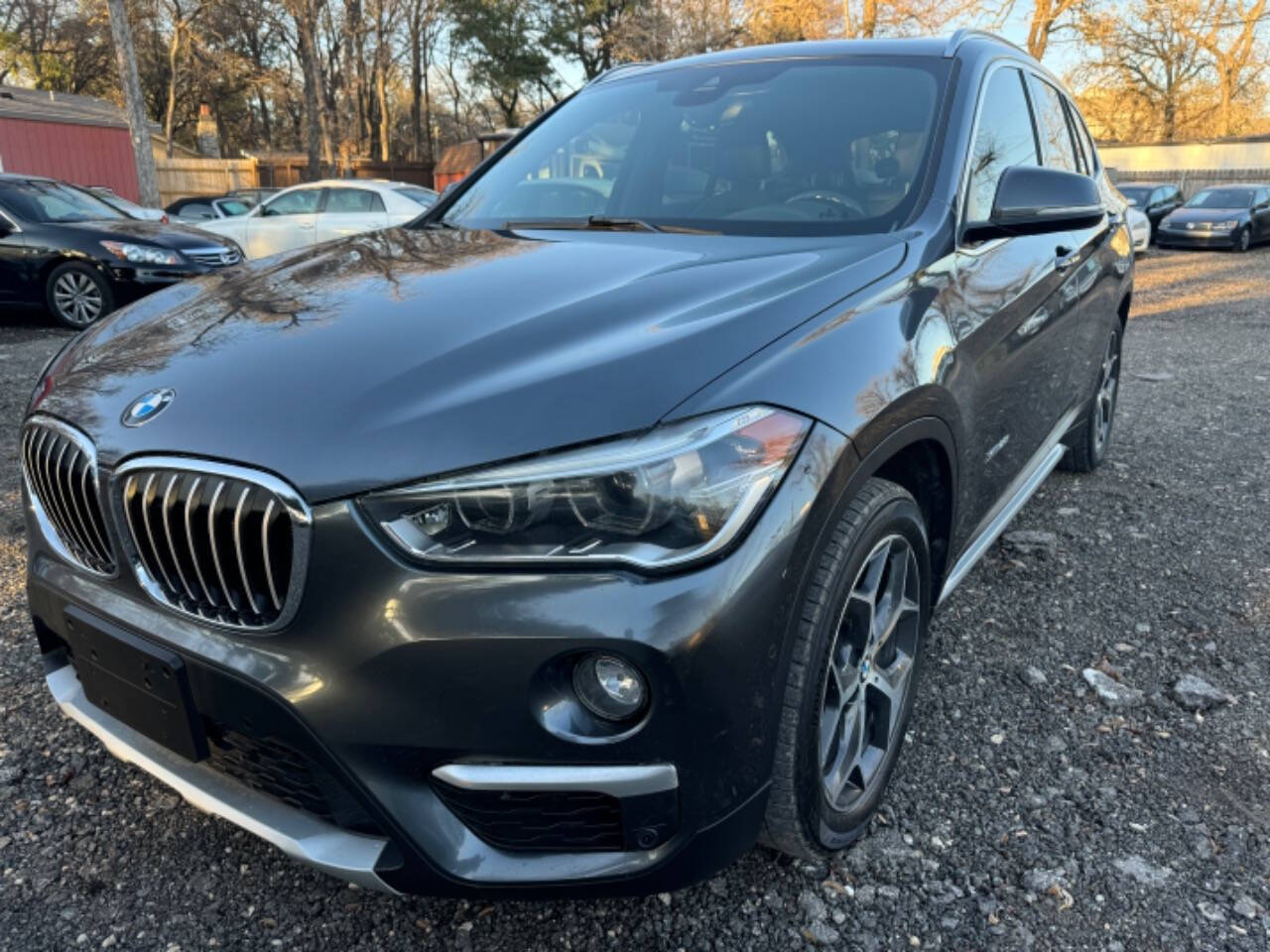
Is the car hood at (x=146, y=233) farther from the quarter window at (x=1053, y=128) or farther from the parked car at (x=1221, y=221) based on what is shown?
the parked car at (x=1221, y=221)

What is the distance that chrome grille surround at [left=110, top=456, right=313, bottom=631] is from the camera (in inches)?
57.9

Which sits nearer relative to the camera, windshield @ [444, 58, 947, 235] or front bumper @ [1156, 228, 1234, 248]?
A: windshield @ [444, 58, 947, 235]

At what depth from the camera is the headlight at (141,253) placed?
8680 mm

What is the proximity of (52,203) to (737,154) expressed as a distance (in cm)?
907

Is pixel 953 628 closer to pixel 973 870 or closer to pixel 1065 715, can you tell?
pixel 1065 715

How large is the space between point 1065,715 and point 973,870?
752 mm

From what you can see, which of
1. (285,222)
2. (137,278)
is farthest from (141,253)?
(285,222)

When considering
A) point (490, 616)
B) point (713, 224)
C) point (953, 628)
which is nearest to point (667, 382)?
point (490, 616)

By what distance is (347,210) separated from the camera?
11.5 metres

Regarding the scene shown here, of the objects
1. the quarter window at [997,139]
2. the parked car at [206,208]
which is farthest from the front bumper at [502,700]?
the parked car at [206,208]

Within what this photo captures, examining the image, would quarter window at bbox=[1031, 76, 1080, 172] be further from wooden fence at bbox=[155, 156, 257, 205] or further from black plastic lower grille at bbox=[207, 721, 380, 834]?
wooden fence at bbox=[155, 156, 257, 205]

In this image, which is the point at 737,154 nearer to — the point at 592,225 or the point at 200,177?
the point at 592,225

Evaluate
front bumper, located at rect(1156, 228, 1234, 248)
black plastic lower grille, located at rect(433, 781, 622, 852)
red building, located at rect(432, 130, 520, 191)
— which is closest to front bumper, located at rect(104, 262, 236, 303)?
black plastic lower grille, located at rect(433, 781, 622, 852)

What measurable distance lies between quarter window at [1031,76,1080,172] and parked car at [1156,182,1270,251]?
1660 cm
